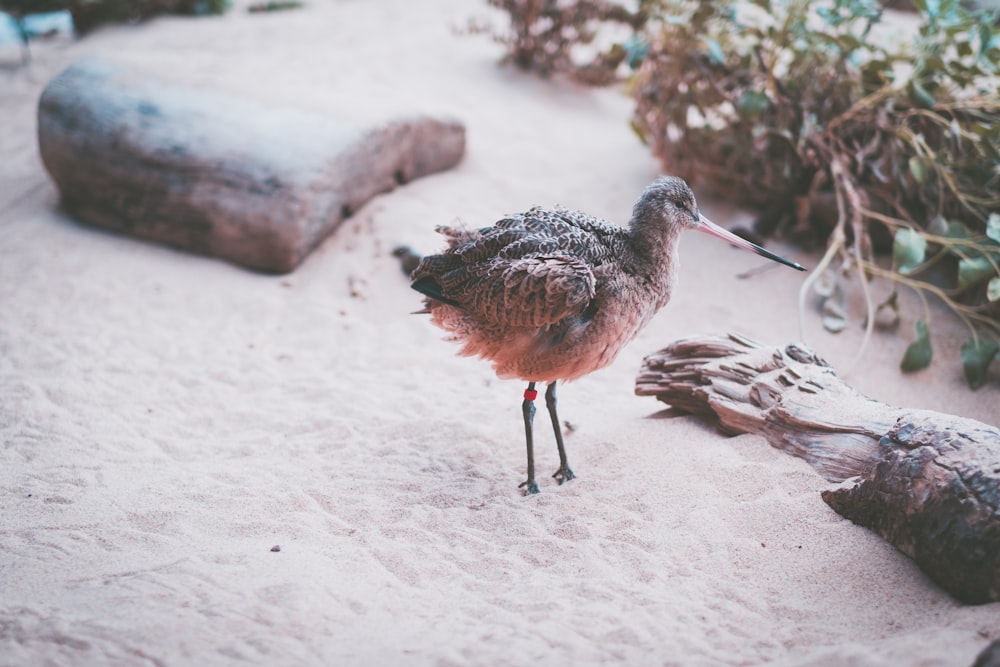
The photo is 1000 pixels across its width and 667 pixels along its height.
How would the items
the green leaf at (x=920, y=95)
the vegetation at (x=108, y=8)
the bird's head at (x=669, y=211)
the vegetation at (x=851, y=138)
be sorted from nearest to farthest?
the bird's head at (x=669, y=211) < the vegetation at (x=851, y=138) < the green leaf at (x=920, y=95) < the vegetation at (x=108, y=8)

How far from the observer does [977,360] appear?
208 inches

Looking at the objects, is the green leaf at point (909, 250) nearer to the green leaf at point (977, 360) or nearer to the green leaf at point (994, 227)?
the green leaf at point (994, 227)

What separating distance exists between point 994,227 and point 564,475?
3425mm

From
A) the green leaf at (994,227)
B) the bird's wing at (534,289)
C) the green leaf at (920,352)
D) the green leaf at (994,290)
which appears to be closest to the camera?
the bird's wing at (534,289)

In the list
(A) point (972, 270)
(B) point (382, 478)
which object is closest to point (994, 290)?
(A) point (972, 270)

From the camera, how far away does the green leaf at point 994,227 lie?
5234 millimetres

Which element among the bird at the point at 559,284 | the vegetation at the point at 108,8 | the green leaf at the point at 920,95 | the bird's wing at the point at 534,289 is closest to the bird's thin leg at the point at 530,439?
the bird at the point at 559,284

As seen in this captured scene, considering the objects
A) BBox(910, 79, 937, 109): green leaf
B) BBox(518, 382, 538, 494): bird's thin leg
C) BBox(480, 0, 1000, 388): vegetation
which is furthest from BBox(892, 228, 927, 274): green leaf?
BBox(518, 382, 538, 494): bird's thin leg

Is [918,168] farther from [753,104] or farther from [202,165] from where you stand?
[202,165]

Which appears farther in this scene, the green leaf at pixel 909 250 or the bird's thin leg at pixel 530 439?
the green leaf at pixel 909 250

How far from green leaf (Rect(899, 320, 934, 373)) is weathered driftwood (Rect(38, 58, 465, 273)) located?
4.42 m

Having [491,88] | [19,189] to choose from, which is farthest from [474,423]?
[491,88]

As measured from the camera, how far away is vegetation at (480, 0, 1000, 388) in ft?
18.7

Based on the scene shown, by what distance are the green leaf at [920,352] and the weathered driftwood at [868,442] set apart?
1.58 m
